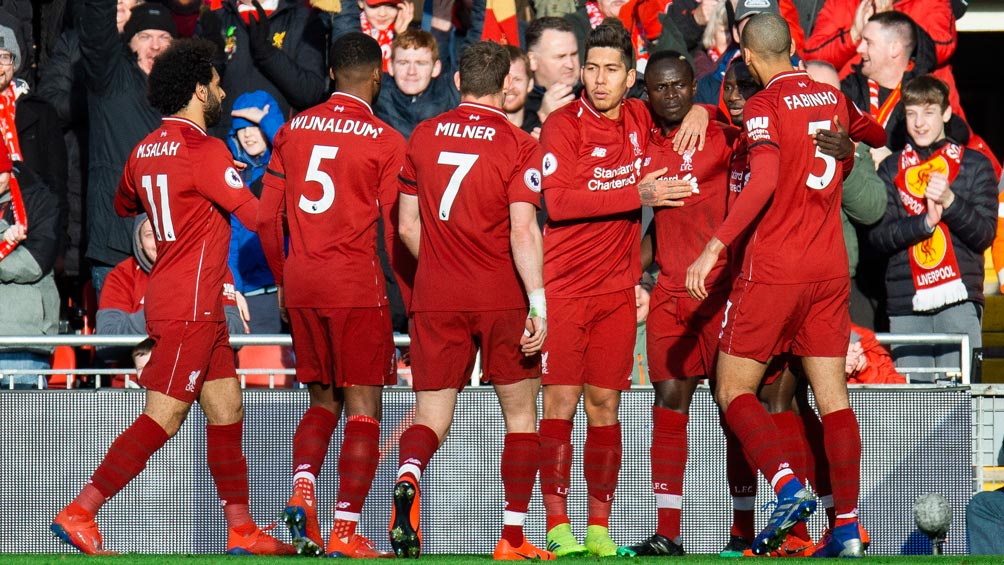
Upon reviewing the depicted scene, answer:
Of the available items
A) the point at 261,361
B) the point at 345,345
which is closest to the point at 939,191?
the point at 345,345

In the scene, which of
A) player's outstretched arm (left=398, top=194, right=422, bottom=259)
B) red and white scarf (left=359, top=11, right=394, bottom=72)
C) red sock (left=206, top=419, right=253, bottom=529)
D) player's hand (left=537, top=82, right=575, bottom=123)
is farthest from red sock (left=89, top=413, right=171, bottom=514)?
red and white scarf (left=359, top=11, right=394, bottom=72)

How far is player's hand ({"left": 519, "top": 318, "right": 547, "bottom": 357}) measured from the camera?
7.40 m

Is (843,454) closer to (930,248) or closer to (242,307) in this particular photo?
(930,248)

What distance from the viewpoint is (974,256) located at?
1045 cm

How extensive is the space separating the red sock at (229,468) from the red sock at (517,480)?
1517mm

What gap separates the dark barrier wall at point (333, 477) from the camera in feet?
30.7

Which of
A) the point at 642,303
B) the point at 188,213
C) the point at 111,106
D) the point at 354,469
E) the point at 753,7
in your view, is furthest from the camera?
the point at 111,106

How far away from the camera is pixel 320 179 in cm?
772

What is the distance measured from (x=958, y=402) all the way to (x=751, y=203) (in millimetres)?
2849

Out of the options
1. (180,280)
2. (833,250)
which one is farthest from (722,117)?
(180,280)

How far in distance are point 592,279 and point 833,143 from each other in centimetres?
148

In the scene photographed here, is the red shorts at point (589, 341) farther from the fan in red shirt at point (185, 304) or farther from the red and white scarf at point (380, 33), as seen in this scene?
the red and white scarf at point (380, 33)

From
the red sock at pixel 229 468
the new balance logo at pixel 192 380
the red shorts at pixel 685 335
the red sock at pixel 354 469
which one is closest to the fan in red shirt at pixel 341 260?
the red sock at pixel 354 469

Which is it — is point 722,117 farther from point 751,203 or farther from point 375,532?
point 375,532
